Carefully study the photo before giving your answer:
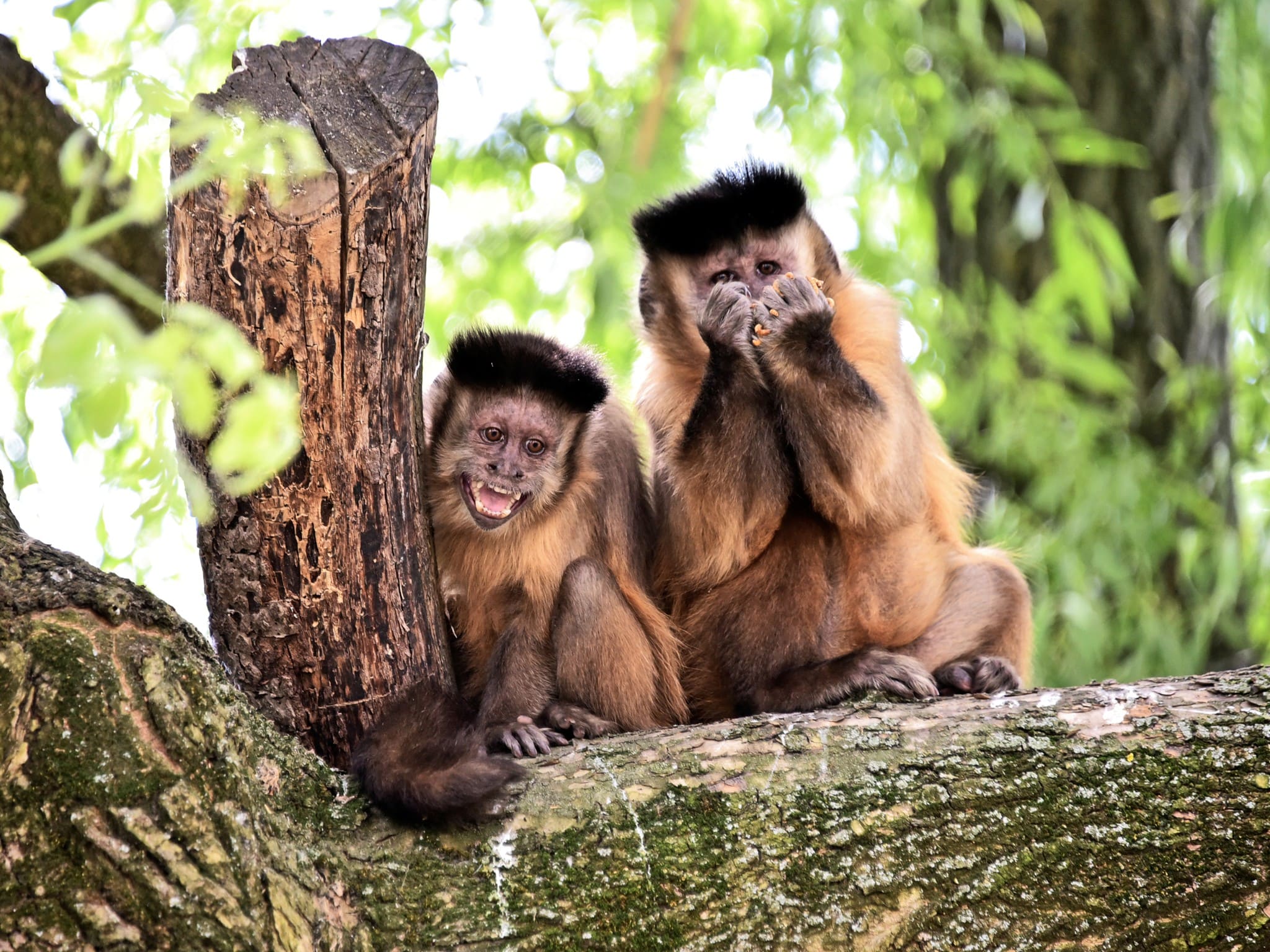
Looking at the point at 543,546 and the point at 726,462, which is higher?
the point at 726,462

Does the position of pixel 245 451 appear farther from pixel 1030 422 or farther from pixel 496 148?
pixel 496 148

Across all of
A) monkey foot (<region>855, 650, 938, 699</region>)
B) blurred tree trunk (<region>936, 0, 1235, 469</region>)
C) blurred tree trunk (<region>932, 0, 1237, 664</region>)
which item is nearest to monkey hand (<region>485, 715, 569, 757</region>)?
monkey foot (<region>855, 650, 938, 699</region>)

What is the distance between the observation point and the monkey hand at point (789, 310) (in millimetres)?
4484

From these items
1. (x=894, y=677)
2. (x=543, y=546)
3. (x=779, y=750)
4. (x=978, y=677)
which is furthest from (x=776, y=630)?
(x=779, y=750)

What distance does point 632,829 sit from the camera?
3123 millimetres

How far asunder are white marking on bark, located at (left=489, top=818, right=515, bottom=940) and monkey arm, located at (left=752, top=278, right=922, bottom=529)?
6.38 feet

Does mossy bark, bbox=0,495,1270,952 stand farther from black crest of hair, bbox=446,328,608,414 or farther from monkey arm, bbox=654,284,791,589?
black crest of hair, bbox=446,328,608,414

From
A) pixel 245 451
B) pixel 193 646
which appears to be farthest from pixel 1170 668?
pixel 245 451

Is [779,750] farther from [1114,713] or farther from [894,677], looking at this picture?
[894,677]

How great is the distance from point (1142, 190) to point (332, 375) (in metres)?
5.82

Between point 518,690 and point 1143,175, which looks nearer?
point 518,690

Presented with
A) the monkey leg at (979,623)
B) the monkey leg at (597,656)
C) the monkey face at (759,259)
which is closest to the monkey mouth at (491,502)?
the monkey leg at (597,656)

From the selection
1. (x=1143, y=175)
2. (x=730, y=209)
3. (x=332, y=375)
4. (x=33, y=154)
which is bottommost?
(x=332, y=375)

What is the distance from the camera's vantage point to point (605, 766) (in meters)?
3.32
